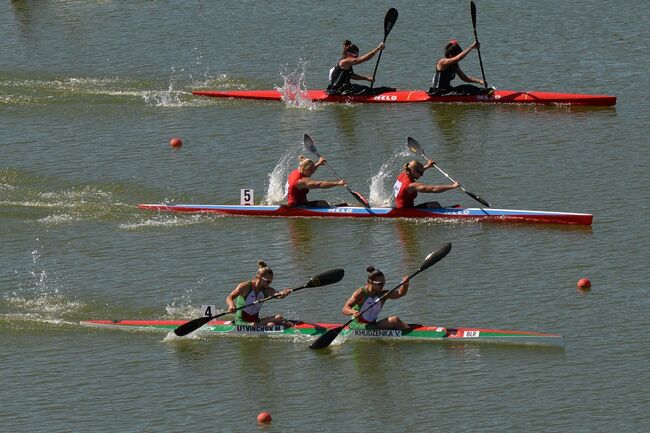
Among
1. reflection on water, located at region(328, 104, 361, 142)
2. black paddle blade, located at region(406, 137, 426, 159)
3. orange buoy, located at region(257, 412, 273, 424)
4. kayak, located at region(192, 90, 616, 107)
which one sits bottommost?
orange buoy, located at region(257, 412, 273, 424)

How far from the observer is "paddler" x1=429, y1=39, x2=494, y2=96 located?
39656mm

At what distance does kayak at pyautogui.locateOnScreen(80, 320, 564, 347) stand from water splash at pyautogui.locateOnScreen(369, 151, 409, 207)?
7.47m

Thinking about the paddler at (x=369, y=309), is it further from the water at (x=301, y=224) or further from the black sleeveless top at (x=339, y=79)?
the black sleeveless top at (x=339, y=79)

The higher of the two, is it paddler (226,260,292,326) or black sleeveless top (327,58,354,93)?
black sleeveless top (327,58,354,93)

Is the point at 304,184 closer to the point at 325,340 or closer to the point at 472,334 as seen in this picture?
the point at 325,340

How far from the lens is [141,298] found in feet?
94.8

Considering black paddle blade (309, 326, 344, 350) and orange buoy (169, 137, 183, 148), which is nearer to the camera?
black paddle blade (309, 326, 344, 350)

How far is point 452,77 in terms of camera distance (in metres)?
40.2

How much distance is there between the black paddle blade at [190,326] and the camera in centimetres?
2642

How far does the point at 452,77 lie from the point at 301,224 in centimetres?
933

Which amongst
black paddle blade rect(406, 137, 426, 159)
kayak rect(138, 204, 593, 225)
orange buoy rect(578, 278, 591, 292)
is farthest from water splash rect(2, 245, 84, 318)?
orange buoy rect(578, 278, 591, 292)

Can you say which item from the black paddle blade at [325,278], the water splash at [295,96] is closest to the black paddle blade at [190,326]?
the black paddle blade at [325,278]

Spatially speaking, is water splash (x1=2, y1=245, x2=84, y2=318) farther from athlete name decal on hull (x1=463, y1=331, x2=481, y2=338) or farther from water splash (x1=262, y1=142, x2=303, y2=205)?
athlete name decal on hull (x1=463, y1=331, x2=481, y2=338)

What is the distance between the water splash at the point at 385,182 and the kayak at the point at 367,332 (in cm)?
747
